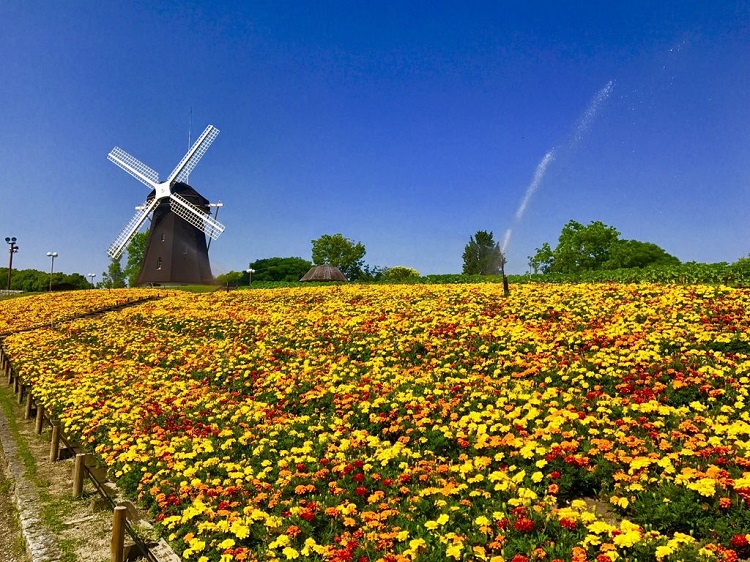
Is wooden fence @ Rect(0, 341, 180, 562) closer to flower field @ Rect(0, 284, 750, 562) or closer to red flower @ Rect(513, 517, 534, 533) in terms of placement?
flower field @ Rect(0, 284, 750, 562)

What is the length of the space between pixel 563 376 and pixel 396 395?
3.31m

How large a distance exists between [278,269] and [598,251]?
228 ft

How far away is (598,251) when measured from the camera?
8700 cm

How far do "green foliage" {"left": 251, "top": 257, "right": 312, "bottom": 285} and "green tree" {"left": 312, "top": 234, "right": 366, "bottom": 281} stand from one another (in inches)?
514

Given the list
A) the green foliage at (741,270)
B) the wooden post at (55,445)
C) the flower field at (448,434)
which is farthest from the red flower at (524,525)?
the green foliage at (741,270)

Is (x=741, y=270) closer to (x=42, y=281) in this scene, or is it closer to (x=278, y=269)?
(x=42, y=281)

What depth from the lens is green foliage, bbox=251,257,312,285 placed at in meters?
120

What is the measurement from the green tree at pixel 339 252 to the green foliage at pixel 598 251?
39.6 metres

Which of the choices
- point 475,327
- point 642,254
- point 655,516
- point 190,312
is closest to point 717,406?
point 655,516

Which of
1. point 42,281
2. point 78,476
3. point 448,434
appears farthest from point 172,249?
point 448,434

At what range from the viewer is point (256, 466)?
8.14m

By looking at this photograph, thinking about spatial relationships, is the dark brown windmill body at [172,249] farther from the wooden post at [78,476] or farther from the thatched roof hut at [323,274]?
the wooden post at [78,476]

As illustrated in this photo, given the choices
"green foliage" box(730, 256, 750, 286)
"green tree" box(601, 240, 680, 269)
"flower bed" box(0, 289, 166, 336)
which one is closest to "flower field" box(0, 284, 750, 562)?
"green foliage" box(730, 256, 750, 286)

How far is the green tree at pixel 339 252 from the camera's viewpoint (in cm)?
10750
